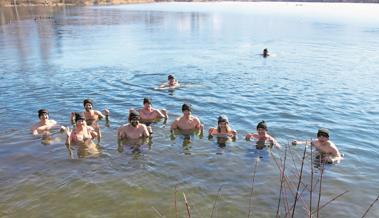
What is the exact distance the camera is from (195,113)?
1439 cm

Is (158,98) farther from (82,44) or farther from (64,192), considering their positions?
(82,44)

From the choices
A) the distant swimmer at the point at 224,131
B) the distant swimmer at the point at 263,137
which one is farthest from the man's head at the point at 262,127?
the distant swimmer at the point at 224,131

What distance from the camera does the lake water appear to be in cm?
834

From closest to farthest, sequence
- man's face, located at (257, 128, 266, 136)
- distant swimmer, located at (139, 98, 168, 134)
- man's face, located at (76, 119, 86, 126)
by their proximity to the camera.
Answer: man's face, located at (257, 128, 266, 136) < man's face, located at (76, 119, 86, 126) < distant swimmer, located at (139, 98, 168, 134)

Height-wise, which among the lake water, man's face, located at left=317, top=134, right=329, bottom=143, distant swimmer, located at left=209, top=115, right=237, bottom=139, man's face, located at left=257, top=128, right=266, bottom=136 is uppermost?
man's face, located at left=317, top=134, right=329, bottom=143

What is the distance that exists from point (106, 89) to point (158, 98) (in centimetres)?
289

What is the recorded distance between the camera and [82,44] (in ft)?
111

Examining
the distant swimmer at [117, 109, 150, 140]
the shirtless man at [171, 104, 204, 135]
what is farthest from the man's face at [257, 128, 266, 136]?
the distant swimmer at [117, 109, 150, 140]

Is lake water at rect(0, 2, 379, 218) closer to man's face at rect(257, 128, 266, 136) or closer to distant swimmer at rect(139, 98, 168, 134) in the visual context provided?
man's face at rect(257, 128, 266, 136)

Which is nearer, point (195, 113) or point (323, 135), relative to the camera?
point (323, 135)

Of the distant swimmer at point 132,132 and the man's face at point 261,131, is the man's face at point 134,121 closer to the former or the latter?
the distant swimmer at point 132,132

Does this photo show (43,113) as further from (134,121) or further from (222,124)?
(222,124)

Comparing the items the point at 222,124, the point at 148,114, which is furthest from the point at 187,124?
the point at 148,114

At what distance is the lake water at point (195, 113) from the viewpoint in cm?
834
